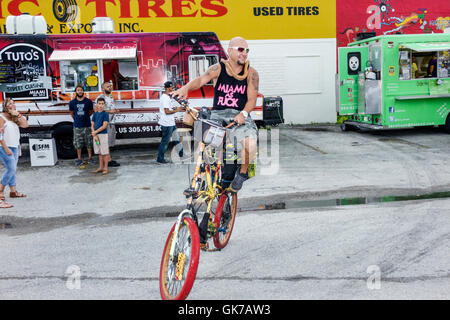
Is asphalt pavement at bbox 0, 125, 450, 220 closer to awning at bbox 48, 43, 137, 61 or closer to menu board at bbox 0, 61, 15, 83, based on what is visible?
menu board at bbox 0, 61, 15, 83

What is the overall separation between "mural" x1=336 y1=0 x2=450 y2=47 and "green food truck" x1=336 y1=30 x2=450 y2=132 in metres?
3.43

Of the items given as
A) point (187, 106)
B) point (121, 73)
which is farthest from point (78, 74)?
point (187, 106)

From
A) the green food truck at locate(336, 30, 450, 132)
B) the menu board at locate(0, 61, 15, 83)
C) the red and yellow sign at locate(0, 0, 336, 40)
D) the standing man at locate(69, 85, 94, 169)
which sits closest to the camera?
the standing man at locate(69, 85, 94, 169)

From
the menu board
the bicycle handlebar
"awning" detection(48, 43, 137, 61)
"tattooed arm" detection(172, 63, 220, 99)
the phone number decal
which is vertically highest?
"awning" detection(48, 43, 137, 61)

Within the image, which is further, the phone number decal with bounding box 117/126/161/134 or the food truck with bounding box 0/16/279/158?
the phone number decal with bounding box 117/126/161/134

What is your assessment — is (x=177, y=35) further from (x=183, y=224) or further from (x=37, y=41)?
(x=183, y=224)

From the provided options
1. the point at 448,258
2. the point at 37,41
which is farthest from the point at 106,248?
the point at 37,41

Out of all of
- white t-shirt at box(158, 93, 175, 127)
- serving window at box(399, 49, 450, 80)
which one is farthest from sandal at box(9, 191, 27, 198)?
serving window at box(399, 49, 450, 80)

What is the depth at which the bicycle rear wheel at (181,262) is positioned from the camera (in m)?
3.67

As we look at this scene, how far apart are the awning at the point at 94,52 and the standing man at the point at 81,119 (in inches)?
38.7

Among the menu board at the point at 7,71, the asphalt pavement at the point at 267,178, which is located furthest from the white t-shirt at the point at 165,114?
the menu board at the point at 7,71

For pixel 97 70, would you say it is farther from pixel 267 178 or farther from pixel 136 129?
pixel 267 178

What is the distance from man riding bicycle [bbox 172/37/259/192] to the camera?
4926mm

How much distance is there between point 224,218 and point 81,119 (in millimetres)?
6644
